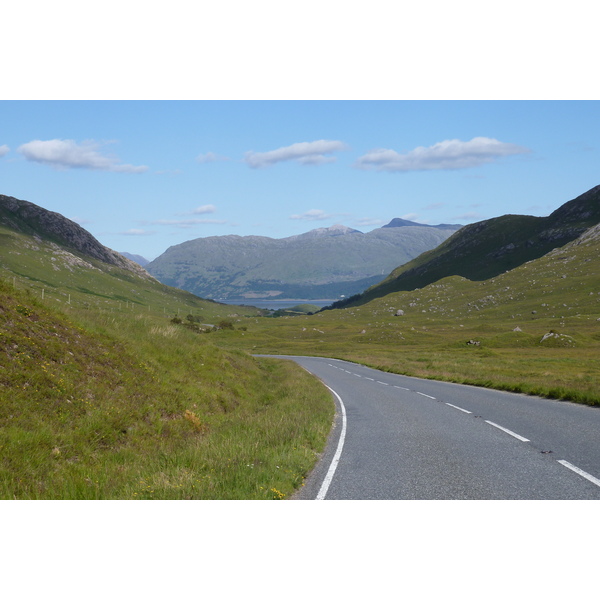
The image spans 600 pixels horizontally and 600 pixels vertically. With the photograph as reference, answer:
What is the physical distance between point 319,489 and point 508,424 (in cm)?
847

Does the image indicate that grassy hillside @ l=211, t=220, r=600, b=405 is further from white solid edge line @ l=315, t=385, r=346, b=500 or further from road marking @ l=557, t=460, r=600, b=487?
white solid edge line @ l=315, t=385, r=346, b=500

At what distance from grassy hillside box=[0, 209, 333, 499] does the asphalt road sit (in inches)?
38.6

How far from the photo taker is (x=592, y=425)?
46.1 ft

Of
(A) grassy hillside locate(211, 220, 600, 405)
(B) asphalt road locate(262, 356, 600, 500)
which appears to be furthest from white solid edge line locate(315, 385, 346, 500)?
(A) grassy hillside locate(211, 220, 600, 405)

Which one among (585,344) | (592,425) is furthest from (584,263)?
(592,425)

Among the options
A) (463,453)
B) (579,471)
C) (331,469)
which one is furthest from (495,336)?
(331,469)

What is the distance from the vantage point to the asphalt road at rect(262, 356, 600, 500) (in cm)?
840

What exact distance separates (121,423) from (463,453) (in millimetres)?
8094

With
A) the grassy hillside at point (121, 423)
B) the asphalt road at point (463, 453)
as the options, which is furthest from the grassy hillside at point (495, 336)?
the grassy hillside at point (121, 423)

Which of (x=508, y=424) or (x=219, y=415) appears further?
(x=219, y=415)

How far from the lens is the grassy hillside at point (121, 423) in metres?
8.83

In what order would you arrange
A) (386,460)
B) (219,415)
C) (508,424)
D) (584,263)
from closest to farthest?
(386,460), (508,424), (219,415), (584,263)

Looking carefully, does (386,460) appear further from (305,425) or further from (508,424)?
(508,424)

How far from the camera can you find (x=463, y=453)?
11219 mm
